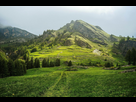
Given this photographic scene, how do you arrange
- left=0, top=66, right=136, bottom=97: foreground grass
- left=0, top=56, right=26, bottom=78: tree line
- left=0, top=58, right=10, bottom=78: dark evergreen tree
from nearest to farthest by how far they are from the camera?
left=0, top=66, right=136, bottom=97: foreground grass → left=0, top=58, right=10, bottom=78: dark evergreen tree → left=0, top=56, right=26, bottom=78: tree line

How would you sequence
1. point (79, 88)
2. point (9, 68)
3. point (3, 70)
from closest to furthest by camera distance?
1. point (79, 88)
2. point (3, 70)
3. point (9, 68)

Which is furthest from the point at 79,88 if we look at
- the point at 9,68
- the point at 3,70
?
the point at 9,68

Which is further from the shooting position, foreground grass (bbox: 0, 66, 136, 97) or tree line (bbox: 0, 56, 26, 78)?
tree line (bbox: 0, 56, 26, 78)

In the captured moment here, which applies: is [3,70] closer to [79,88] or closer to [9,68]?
[9,68]

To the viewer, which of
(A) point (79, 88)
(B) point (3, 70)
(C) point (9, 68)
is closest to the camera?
(A) point (79, 88)

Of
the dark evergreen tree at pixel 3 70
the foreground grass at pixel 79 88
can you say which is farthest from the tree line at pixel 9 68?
the foreground grass at pixel 79 88

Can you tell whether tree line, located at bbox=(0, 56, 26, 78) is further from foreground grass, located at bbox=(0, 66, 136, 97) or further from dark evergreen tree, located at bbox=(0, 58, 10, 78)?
foreground grass, located at bbox=(0, 66, 136, 97)

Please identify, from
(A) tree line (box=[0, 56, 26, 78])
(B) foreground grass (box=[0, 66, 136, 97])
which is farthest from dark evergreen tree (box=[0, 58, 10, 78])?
(B) foreground grass (box=[0, 66, 136, 97])

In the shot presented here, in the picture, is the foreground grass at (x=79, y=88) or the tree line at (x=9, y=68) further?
the tree line at (x=9, y=68)

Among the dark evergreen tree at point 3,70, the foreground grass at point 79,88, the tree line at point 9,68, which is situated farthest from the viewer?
the tree line at point 9,68

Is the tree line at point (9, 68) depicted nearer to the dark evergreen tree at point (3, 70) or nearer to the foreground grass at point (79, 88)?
the dark evergreen tree at point (3, 70)
